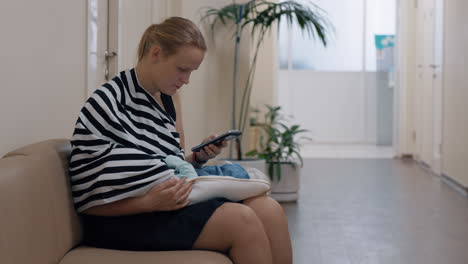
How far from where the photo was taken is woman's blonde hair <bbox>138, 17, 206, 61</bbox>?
1.79m

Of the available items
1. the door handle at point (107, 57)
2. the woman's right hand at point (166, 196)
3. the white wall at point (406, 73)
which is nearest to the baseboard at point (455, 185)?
→ the white wall at point (406, 73)

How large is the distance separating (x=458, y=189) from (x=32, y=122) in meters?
4.17

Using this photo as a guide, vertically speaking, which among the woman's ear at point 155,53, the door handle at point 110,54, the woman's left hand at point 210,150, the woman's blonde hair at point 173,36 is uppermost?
the door handle at point 110,54

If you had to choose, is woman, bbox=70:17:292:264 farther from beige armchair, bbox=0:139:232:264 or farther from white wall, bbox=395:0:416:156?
white wall, bbox=395:0:416:156

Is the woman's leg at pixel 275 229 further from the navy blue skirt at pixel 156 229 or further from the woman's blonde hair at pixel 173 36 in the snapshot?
the woman's blonde hair at pixel 173 36

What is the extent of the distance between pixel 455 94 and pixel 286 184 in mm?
2037

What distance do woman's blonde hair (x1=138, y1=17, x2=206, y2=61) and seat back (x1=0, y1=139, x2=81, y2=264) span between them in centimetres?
41

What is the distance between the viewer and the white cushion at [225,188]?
1679 millimetres

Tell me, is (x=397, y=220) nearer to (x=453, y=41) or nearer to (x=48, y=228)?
(x=453, y=41)

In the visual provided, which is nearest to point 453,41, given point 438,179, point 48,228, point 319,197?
point 438,179

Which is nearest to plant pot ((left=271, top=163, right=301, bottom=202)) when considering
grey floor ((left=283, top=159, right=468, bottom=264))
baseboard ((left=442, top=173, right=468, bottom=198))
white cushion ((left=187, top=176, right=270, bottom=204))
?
grey floor ((left=283, top=159, right=468, bottom=264))

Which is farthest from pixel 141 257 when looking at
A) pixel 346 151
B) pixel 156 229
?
pixel 346 151

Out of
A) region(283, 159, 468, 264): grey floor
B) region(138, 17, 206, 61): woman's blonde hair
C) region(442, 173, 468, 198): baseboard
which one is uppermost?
region(138, 17, 206, 61): woman's blonde hair

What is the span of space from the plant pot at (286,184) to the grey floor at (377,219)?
0.09 meters
